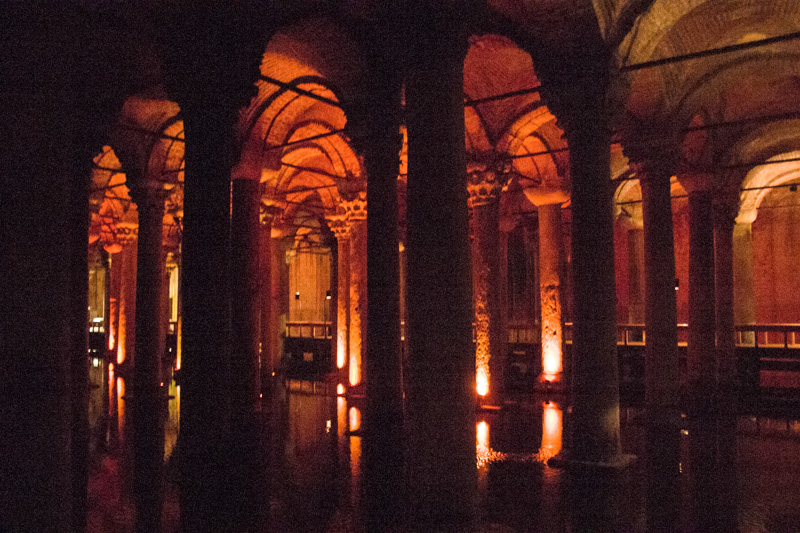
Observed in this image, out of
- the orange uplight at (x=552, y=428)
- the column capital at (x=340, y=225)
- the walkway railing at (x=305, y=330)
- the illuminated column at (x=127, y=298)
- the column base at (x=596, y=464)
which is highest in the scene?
the column capital at (x=340, y=225)

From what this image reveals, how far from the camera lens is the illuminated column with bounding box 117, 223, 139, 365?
16188mm

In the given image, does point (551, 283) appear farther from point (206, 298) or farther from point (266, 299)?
point (206, 298)

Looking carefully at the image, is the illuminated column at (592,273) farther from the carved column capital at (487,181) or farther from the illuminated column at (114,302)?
the illuminated column at (114,302)

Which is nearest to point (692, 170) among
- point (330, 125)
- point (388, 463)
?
point (330, 125)

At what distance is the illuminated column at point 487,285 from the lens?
12086 mm

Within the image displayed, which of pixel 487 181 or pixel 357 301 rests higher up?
pixel 487 181

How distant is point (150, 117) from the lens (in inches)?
480

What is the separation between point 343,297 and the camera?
557 inches

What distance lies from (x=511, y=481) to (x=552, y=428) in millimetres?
3714

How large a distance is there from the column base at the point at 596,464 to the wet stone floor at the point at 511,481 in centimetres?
8

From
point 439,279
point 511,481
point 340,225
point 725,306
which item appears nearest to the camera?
point 439,279

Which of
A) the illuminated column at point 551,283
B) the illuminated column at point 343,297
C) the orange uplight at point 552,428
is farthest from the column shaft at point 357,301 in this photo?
the illuminated column at point 551,283

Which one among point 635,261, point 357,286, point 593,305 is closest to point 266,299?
point 357,286

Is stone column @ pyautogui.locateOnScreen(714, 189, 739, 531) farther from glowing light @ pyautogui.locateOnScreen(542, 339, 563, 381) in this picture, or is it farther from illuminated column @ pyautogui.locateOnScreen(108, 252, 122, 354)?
illuminated column @ pyautogui.locateOnScreen(108, 252, 122, 354)
